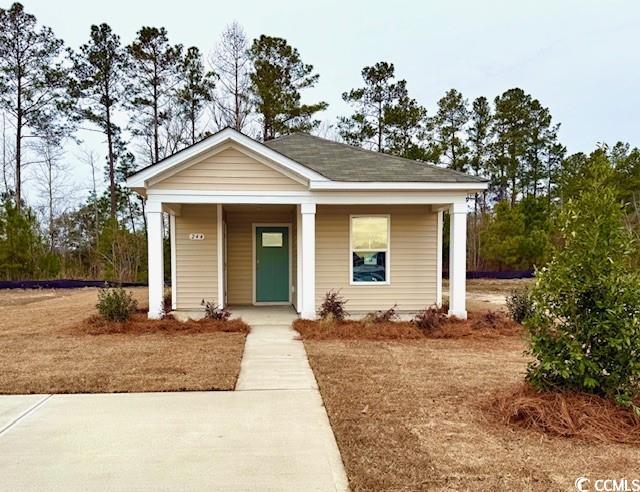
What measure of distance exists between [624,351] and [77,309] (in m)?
11.1

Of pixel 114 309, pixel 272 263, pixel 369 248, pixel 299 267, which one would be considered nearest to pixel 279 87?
pixel 272 263

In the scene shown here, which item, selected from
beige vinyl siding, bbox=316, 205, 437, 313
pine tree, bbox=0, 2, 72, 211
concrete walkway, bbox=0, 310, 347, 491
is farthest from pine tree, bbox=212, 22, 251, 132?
concrete walkway, bbox=0, 310, 347, 491

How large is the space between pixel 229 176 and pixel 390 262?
402 cm

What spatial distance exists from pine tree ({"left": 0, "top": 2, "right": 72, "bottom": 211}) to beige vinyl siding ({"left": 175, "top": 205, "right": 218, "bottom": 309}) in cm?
1464

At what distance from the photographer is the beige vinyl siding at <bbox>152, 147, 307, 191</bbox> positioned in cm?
875

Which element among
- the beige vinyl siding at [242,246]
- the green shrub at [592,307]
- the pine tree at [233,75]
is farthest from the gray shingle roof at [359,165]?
the pine tree at [233,75]

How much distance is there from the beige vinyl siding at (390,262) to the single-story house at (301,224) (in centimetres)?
2

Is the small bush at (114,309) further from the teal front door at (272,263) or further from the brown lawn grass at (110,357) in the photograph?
the teal front door at (272,263)

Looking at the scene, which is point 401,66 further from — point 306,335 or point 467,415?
point 467,415

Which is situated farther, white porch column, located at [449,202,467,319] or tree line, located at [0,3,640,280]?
tree line, located at [0,3,640,280]

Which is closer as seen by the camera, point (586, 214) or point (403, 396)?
point (586, 214)

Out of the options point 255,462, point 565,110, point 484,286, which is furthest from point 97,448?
point 565,110

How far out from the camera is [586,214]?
4098mm

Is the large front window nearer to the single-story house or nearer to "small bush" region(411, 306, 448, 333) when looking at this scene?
the single-story house
